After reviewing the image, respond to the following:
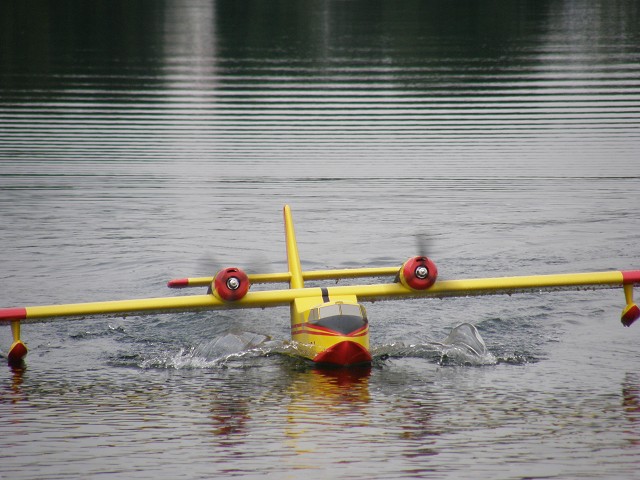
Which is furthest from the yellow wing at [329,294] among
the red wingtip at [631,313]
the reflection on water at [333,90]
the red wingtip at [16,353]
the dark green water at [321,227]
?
the reflection on water at [333,90]

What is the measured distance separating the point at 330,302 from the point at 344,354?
1.21 metres

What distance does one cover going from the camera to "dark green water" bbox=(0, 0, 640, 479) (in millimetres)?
17469

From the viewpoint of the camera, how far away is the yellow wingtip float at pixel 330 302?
67.7 feet

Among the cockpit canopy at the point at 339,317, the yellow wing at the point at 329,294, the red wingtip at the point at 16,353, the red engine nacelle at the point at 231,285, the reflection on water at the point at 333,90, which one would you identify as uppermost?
the reflection on water at the point at 333,90

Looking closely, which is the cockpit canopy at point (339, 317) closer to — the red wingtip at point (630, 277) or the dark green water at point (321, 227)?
the dark green water at point (321, 227)

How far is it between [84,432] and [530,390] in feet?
28.7

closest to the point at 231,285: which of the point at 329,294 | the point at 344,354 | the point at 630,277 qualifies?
the point at 329,294

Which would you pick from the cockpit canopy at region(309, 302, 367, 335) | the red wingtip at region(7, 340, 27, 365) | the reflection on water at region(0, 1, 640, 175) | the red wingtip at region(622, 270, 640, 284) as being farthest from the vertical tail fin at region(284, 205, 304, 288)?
the reflection on water at region(0, 1, 640, 175)

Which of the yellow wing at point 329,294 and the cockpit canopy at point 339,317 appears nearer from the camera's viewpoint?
the cockpit canopy at point 339,317

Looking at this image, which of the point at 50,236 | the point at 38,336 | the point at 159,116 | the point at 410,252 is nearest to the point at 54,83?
the point at 159,116

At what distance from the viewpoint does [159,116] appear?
61438 millimetres

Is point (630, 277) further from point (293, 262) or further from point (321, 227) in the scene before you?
point (321, 227)

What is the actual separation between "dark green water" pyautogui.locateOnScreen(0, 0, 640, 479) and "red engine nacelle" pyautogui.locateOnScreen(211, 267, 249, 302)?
5.52 ft

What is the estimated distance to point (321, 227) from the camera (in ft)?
124
